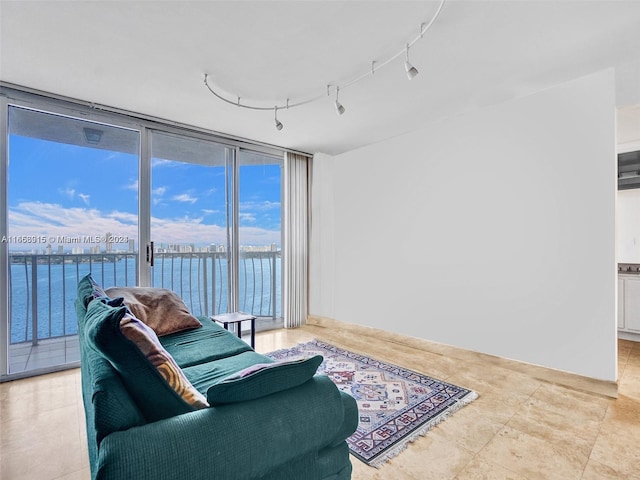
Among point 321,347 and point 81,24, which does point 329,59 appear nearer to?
point 81,24

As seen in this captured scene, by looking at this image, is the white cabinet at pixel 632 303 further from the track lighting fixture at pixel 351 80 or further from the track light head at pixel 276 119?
the track light head at pixel 276 119

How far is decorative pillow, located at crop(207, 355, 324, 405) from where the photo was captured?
42.1 inches

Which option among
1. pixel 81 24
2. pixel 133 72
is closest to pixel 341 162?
pixel 133 72

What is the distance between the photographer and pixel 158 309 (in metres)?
2.79

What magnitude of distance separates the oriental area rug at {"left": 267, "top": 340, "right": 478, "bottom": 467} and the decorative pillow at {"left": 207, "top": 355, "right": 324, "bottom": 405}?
3.27ft

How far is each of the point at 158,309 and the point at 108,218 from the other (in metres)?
1.32

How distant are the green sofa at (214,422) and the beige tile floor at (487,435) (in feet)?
2.56

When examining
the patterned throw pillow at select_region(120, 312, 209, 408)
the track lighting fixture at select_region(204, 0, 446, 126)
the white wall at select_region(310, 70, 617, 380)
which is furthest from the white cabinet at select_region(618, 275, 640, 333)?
the patterned throw pillow at select_region(120, 312, 209, 408)

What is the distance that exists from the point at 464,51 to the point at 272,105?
1.71 metres

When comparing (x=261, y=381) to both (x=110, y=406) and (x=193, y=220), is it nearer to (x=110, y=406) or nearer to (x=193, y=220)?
(x=110, y=406)

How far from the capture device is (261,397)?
1.13 metres

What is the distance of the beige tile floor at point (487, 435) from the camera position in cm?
176

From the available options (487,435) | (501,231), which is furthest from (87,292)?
(501,231)

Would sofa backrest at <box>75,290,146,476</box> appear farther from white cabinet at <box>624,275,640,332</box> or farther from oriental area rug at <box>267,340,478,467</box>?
white cabinet at <box>624,275,640,332</box>
